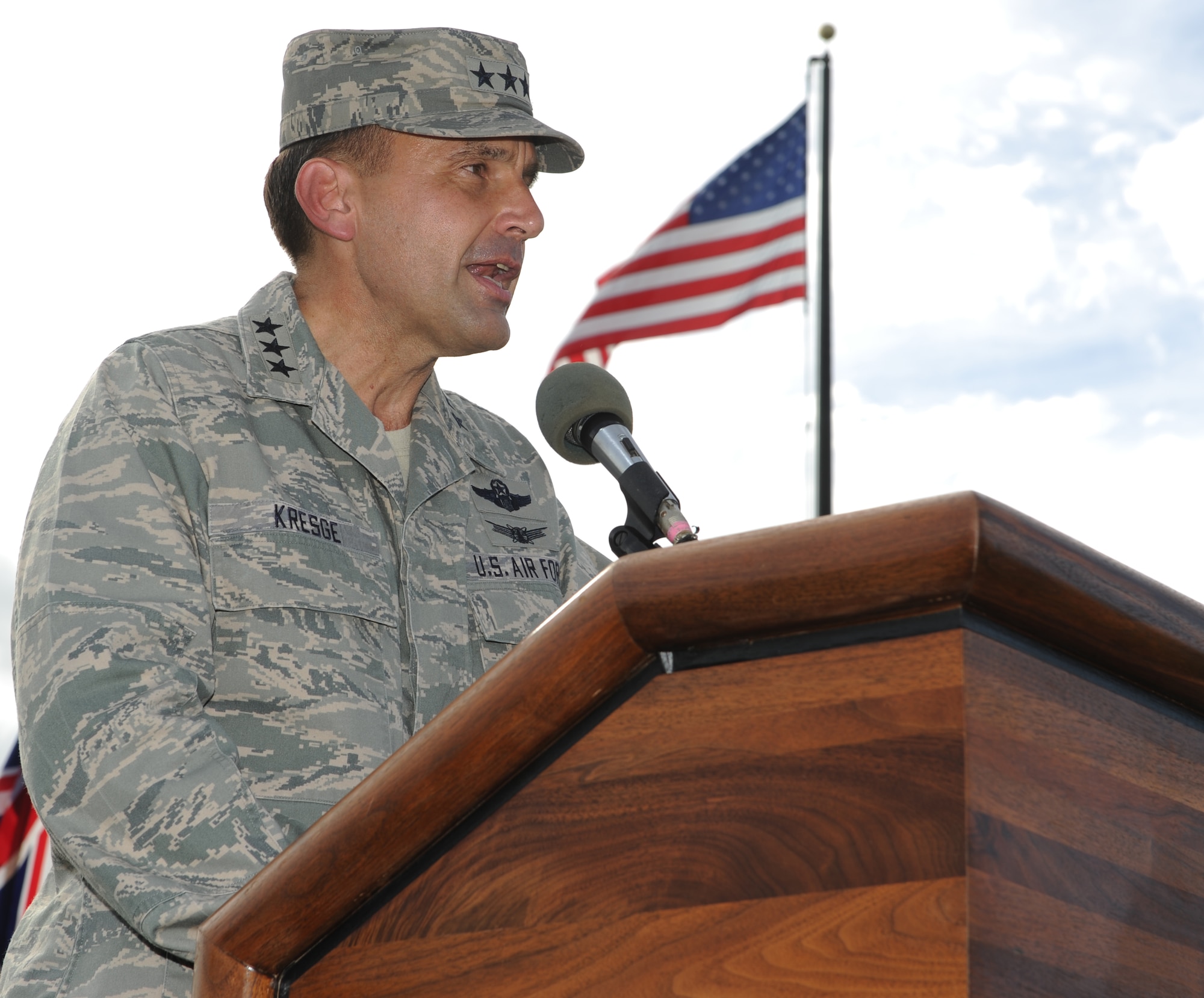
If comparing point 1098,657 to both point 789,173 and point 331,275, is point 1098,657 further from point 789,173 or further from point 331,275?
point 789,173

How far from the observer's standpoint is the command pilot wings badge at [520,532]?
2.31m

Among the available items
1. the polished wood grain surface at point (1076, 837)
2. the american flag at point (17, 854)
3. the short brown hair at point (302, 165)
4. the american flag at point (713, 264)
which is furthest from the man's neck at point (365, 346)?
the american flag at point (713, 264)

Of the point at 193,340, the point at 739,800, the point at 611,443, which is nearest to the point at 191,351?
the point at 193,340

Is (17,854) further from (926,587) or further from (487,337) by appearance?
(926,587)

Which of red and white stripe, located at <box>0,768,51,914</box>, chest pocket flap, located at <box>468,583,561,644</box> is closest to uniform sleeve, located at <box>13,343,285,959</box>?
chest pocket flap, located at <box>468,583,561,644</box>

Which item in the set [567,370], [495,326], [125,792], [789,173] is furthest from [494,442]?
[789,173]

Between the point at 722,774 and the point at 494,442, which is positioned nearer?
the point at 722,774

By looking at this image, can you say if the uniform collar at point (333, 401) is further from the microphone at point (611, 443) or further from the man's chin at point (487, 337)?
the microphone at point (611, 443)

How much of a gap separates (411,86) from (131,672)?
1185 millimetres

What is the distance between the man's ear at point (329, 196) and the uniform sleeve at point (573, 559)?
2.00ft

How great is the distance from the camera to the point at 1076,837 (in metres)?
0.71

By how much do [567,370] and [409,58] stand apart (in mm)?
791

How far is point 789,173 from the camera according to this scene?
226 inches

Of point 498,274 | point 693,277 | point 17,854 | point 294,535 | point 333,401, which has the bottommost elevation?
point 17,854
